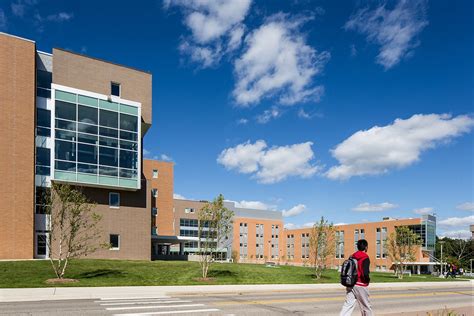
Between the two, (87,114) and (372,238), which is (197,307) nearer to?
(87,114)

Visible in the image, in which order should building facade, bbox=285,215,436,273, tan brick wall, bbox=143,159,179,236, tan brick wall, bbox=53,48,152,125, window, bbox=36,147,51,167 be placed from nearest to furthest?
window, bbox=36,147,51,167 → tan brick wall, bbox=53,48,152,125 → tan brick wall, bbox=143,159,179,236 → building facade, bbox=285,215,436,273

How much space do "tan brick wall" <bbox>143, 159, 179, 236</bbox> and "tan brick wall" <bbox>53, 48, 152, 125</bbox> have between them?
27.1 metres

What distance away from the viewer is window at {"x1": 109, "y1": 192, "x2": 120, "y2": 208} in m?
37.8

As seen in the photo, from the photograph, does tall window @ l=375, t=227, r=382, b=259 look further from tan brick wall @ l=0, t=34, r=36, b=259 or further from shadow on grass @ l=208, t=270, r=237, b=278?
tan brick wall @ l=0, t=34, r=36, b=259

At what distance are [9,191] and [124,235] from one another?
10262mm

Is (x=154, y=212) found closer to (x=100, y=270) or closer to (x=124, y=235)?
(x=124, y=235)

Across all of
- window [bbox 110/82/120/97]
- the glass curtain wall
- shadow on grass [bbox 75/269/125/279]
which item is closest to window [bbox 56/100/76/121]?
the glass curtain wall

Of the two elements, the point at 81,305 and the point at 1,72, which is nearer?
the point at 81,305

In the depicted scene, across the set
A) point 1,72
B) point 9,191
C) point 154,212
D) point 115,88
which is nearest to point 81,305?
point 9,191

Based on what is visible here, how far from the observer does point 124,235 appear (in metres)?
38.0

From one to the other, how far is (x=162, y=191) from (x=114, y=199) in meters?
30.2

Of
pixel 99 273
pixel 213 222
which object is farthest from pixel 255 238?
pixel 99 273

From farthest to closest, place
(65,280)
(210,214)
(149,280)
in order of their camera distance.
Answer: (210,214) → (149,280) → (65,280)

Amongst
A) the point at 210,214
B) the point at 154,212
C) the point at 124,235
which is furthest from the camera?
the point at 154,212
